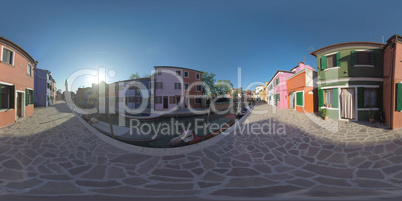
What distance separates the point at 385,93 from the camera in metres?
6.81

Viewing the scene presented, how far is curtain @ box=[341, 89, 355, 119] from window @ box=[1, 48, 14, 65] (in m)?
17.2

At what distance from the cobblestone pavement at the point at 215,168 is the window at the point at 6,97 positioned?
1352 millimetres

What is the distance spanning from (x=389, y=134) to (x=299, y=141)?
347 cm

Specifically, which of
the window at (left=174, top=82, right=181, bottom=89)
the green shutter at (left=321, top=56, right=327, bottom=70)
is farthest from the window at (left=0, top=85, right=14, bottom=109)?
the green shutter at (left=321, top=56, right=327, bottom=70)

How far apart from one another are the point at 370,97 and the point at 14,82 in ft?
60.5

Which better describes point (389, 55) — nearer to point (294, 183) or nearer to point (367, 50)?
point (367, 50)

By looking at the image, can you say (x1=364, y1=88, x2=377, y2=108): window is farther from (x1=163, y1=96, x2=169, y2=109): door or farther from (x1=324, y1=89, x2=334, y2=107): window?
(x1=163, y1=96, x2=169, y2=109): door

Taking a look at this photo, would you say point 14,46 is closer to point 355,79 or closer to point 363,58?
point 355,79

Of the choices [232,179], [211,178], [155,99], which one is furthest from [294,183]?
[155,99]

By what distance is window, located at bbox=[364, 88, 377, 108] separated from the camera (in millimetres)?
7370

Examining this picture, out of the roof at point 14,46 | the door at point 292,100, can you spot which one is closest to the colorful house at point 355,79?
the door at point 292,100

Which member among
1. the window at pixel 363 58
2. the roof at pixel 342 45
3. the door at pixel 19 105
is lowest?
the door at pixel 19 105

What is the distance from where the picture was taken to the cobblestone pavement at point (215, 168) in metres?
2.57

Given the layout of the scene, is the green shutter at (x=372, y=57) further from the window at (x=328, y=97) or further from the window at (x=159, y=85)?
the window at (x=159, y=85)
